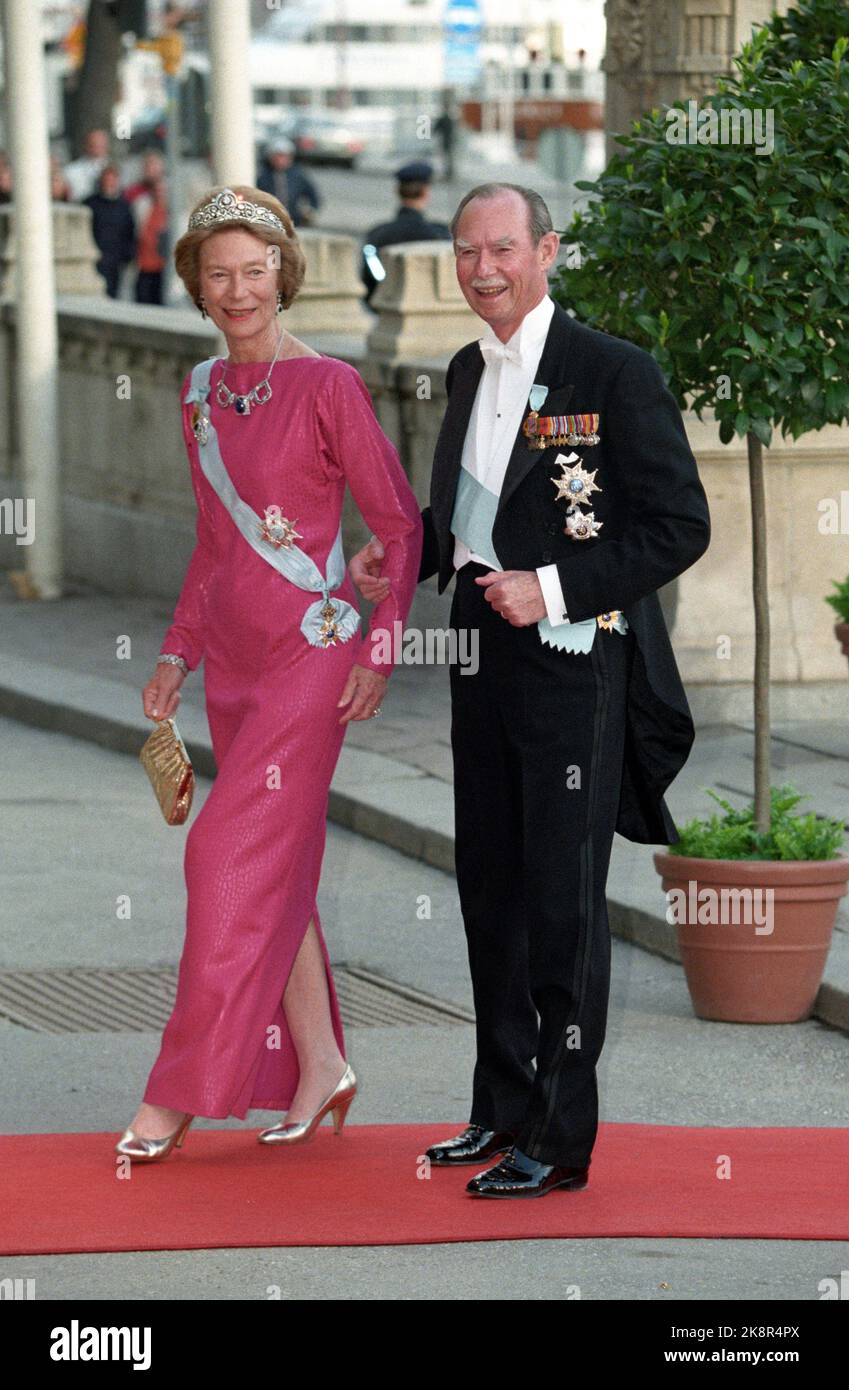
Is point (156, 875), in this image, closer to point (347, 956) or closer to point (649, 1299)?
point (347, 956)

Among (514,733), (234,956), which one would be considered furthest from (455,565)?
(234,956)

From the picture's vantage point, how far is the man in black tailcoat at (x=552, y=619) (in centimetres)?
552

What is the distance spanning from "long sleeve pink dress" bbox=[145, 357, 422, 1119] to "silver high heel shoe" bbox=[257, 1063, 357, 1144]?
0.22m

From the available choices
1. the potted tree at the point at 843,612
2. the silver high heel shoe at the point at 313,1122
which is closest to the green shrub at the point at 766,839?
the silver high heel shoe at the point at 313,1122

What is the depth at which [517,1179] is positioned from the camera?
5.70 m

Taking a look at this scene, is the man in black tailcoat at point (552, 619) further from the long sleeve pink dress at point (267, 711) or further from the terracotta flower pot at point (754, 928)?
the terracotta flower pot at point (754, 928)

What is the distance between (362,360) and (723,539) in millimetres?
2557

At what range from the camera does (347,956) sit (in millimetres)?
8406

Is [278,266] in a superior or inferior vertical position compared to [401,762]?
superior

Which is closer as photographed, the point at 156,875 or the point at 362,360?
the point at 156,875

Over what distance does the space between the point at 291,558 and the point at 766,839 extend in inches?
85.8

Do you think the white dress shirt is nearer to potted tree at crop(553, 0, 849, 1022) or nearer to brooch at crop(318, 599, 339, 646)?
brooch at crop(318, 599, 339, 646)

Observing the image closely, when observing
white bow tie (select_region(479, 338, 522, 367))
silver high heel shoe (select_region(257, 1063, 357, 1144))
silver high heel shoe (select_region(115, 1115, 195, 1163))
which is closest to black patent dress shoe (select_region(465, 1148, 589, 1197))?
silver high heel shoe (select_region(257, 1063, 357, 1144))
